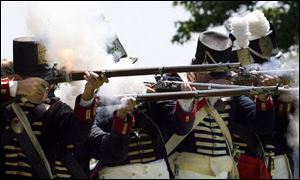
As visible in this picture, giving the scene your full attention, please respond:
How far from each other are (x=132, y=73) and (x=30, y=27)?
2.58 feet

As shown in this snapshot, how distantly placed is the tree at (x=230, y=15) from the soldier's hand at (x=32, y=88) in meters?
13.4

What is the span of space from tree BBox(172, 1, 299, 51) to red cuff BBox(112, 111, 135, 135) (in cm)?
1299

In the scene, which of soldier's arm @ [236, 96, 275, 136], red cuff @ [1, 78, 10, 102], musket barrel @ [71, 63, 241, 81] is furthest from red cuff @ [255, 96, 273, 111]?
red cuff @ [1, 78, 10, 102]

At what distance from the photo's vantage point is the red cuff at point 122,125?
570 centimetres

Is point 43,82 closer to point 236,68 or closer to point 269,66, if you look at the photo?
point 236,68

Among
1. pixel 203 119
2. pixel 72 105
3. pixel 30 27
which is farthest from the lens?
pixel 203 119

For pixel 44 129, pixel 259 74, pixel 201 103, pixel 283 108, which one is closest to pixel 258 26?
pixel 283 108

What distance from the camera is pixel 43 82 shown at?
5.37 m

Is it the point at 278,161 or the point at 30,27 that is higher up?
the point at 30,27

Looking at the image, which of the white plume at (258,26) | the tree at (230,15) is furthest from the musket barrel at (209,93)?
the tree at (230,15)

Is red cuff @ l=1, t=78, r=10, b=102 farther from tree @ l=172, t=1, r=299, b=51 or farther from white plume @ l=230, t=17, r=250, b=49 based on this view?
tree @ l=172, t=1, r=299, b=51

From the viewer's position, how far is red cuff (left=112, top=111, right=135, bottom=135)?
570 cm

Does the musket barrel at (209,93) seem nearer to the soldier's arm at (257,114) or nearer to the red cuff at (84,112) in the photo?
the red cuff at (84,112)

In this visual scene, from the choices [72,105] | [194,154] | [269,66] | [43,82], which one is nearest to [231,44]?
[269,66]
